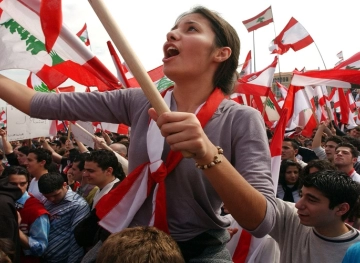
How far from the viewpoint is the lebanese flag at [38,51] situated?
210 cm

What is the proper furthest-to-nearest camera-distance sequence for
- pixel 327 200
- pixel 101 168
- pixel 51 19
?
pixel 101 168 → pixel 327 200 → pixel 51 19

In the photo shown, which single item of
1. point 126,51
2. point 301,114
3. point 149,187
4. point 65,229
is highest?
point 126,51

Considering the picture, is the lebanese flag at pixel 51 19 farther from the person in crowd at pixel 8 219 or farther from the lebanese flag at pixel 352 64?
the lebanese flag at pixel 352 64

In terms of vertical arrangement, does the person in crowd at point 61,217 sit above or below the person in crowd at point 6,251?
below

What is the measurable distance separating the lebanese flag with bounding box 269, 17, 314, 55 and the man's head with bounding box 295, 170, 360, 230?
17.6 feet

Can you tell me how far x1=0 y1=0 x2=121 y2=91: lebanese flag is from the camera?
82.7 inches

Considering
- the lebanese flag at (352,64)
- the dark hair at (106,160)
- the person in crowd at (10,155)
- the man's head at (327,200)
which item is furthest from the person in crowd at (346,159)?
the person in crowd at (10,155)

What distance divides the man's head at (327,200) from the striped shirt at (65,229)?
191 cm

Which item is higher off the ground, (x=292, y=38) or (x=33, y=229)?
(x=292, y=38)

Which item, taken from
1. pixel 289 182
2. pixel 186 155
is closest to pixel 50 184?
pixel 289 182

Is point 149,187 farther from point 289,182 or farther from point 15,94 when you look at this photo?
point 289,182

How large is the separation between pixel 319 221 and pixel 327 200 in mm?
192

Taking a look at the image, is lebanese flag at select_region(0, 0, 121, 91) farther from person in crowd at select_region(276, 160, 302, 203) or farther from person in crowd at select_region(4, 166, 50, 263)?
person in crowd at select_region(276, 160, 302, 203)

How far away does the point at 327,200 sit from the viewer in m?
2.81
